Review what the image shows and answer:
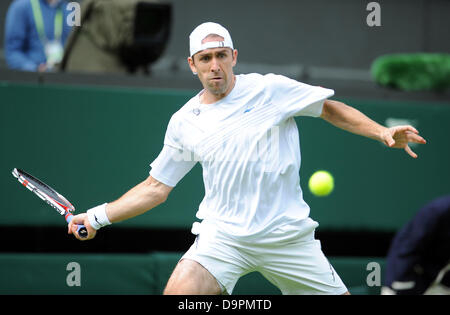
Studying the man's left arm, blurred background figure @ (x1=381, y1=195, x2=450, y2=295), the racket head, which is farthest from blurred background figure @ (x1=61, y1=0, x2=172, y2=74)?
blurred background figure @ (x1=381, y1=195, x2=450, y2=295)

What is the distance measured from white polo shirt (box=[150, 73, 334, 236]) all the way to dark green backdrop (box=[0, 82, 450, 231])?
2.10 metres

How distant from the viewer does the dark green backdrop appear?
6168 mm

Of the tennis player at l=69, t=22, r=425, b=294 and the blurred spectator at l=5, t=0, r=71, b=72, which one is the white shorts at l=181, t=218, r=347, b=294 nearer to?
the tennis player at l=69, t=22, r=425, b=294

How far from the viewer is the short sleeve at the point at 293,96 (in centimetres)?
428

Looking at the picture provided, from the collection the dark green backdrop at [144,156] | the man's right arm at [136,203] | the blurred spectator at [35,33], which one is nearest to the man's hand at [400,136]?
the man's right arm at [136,203]

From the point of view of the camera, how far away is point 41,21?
6.59m

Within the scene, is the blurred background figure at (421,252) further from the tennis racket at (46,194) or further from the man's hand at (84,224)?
the tennis racket at (46,194)

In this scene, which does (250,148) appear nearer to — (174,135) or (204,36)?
(174,135)

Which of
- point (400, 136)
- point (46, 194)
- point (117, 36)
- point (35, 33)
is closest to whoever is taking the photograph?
point (400, 136)

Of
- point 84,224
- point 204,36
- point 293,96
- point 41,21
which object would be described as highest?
point 41,21

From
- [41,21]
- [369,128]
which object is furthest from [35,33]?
[369,128]

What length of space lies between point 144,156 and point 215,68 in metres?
2.37
